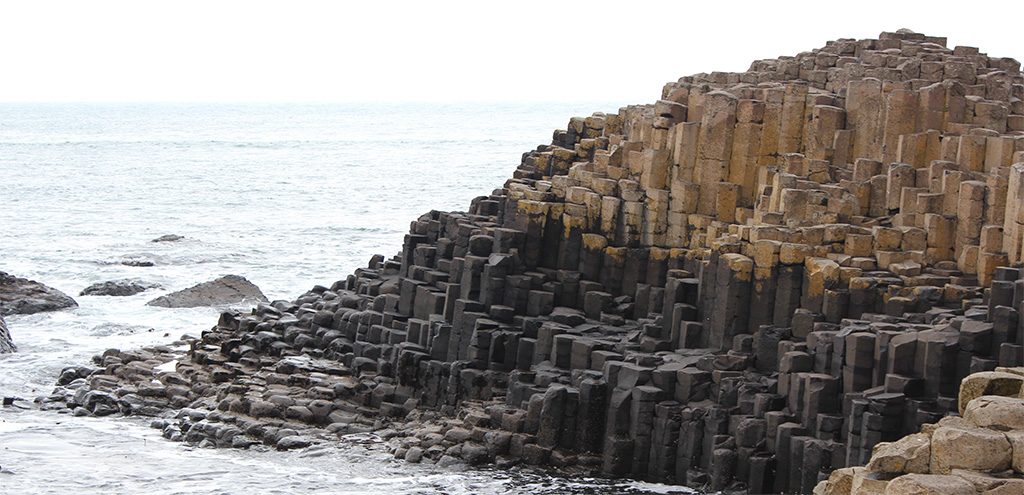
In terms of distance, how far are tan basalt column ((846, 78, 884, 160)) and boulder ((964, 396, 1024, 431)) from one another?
16.7 m

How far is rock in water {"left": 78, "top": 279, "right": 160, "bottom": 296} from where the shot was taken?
199 feet

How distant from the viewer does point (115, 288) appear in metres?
60.9

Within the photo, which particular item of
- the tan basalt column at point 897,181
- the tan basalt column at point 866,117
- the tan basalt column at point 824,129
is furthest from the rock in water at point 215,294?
the tan basalt column at point 897,181

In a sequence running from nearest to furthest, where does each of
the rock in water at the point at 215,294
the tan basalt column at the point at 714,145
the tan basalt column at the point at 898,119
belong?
the tan basalt column at the point at 898,119 < the tan basalt column at the point at 714,145 < the rock in water at the point at 215,294

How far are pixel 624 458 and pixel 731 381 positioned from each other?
2661 millimetres

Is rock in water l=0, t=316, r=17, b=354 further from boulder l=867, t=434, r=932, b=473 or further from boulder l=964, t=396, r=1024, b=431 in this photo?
boulder l=964, t=396, r=1024, b=431

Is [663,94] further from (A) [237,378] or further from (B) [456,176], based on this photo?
(B) [456,176]

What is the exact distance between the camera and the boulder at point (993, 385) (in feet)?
77.2

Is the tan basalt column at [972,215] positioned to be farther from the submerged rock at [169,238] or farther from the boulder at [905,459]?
the submerged rock at [169,238]

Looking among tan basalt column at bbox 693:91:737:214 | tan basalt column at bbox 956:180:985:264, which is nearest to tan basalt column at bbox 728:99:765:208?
tan basalt column at bbox 693:91:737:214

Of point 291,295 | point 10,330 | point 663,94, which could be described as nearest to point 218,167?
point 291,295

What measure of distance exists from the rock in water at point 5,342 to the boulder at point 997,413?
32141 mm

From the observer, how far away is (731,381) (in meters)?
33.7

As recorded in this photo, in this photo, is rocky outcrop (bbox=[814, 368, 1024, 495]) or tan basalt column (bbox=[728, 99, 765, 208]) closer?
rocky outcrop (bbox=[814, 368, 1024, 495])
